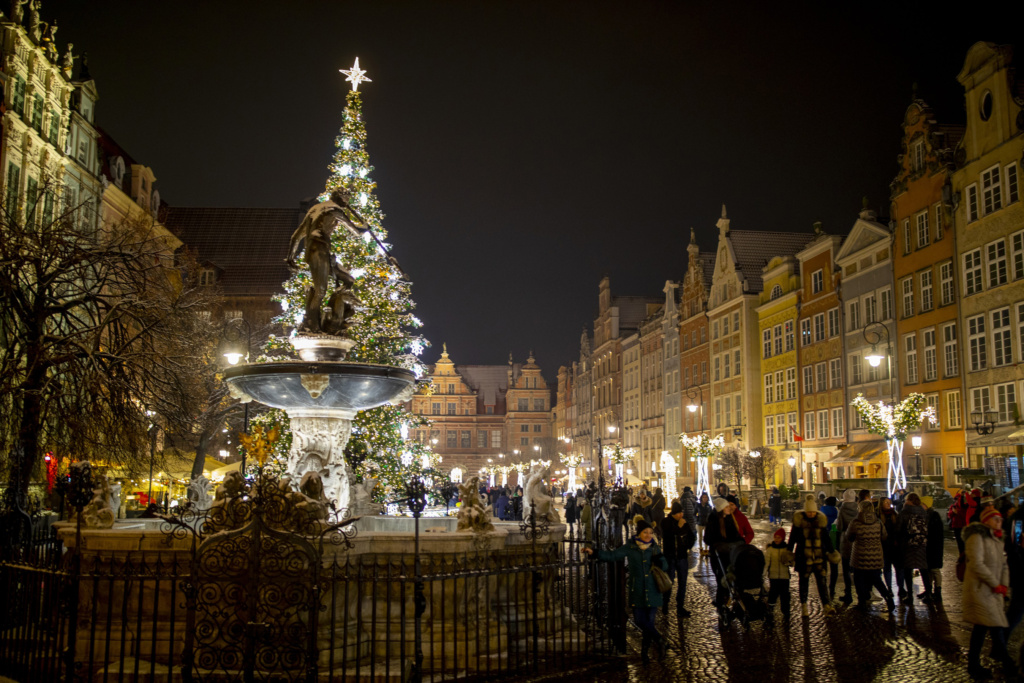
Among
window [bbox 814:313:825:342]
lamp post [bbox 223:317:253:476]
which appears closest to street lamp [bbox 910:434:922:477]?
window [bbox 814:313:825:342]

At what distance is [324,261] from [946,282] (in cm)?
2663

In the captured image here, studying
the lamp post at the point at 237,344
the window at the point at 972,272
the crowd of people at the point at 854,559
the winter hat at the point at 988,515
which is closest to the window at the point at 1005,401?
the window at the point at 972,272

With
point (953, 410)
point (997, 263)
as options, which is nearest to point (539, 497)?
point (997, 263)

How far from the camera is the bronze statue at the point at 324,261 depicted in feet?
39.8

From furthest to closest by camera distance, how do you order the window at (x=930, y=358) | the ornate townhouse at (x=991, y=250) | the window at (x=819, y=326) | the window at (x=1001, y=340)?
1. the window at (x=819, y=326)
2. the window at (x=930, y=358)
3. the window at (x=1001, y=340)
4. the ornate townhouse at (x=991, y=250)

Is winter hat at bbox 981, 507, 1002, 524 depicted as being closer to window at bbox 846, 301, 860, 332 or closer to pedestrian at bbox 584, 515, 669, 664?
pedestrian at bbox 584, 515, 669, 664

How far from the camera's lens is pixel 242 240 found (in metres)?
52.8

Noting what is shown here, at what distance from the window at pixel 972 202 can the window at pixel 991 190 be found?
455mm

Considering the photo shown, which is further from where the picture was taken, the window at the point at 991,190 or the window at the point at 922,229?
the window at the point at 922,229

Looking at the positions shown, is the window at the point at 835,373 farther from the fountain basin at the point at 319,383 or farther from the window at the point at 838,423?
the fountain basin at the point at 319,383

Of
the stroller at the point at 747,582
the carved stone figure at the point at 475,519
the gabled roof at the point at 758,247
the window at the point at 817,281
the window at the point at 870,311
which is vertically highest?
the gabled roof at the point at 758,247

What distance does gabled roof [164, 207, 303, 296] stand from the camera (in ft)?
165

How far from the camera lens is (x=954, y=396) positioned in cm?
3148

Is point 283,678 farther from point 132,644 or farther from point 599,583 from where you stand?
point 599,583
